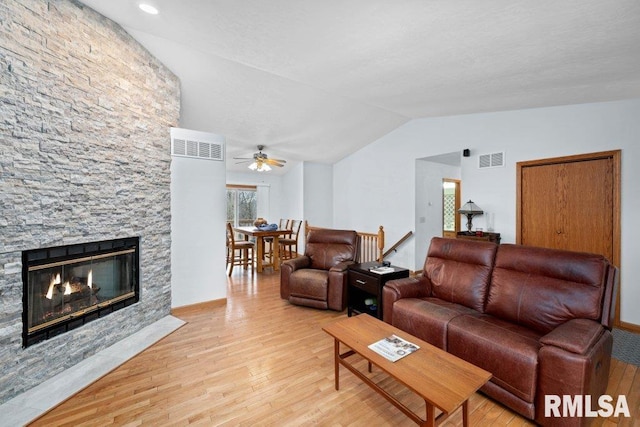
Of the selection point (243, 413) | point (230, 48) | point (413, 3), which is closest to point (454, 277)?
point (243, 413)

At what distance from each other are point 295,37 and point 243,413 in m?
3.01

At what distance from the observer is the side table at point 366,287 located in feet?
10.2

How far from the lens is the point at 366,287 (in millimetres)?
3291

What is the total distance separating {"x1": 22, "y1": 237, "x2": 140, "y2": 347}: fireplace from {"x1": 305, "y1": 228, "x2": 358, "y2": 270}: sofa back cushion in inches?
90.5

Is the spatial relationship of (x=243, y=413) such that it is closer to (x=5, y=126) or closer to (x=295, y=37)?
(x=5, y=126)

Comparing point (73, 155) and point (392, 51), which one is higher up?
point (392, 51)

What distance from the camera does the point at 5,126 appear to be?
197 centimetres

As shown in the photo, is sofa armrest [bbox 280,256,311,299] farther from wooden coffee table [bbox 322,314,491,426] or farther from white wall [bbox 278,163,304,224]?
white wall [bbox 278,163,304,224]

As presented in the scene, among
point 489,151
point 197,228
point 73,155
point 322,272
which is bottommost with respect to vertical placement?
point 322,272

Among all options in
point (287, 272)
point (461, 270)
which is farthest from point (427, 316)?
point (287, 272)

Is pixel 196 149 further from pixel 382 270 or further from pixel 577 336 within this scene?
pixel 577 336

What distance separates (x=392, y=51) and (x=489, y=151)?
2.77m

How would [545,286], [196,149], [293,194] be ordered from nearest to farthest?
[545,286] < [196,149] < [293,194]

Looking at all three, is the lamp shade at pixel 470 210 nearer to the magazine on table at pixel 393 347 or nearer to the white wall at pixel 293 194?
the magazine on table at pixel 393 347
